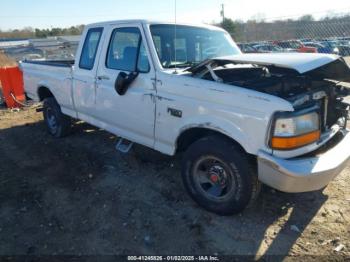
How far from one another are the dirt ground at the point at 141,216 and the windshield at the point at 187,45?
1.56 m

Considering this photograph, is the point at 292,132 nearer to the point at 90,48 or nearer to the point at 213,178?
the point at 213,178

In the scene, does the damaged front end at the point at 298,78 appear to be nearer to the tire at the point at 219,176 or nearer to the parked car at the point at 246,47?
the tire at the point at 219,176

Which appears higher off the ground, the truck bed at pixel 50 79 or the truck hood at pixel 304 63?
the truck hood at pixel 304 63

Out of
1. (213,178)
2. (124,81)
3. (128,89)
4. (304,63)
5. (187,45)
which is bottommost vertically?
(213,178)

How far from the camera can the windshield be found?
400cm

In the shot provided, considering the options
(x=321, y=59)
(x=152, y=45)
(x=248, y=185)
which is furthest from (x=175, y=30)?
(x=248, y=185)

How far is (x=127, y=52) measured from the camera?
13.8 feet

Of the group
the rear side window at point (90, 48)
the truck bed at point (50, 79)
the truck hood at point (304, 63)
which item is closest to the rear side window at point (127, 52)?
the rear side window at point (90, 48)

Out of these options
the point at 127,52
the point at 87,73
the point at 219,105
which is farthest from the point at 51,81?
the point at 219,105

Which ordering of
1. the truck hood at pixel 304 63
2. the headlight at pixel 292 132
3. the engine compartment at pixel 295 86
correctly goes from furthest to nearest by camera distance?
the engine compartment at pixel 295 86
the truck hood at pixel 304 63
the headlight at pixel 292 132

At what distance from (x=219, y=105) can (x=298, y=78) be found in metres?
1.14

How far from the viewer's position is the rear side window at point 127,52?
13.1ft

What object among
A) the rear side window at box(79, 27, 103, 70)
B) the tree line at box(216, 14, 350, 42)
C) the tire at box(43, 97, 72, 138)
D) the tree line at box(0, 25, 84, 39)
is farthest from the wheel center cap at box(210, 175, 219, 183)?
the tree line at box(0, 25, 84, 39)

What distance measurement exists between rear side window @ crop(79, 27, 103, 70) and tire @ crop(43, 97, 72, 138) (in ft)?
4.38
